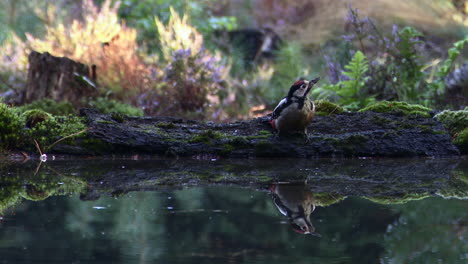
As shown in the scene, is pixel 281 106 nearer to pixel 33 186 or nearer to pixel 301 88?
pixel 301 88

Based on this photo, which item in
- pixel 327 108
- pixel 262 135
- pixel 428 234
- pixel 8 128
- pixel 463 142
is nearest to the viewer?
pixel 428 234

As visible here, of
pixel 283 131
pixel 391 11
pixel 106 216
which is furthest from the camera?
pixel 391 11

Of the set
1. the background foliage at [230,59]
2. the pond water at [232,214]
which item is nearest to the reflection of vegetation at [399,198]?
the pond water at [232,214]

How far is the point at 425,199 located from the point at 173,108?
6.82 meters

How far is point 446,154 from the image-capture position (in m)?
6.68

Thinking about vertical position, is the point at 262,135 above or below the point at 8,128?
below

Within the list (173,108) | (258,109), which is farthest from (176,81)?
(258,109)

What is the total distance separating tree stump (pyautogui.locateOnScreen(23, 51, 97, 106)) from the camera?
972 centimetres

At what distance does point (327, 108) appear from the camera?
7.21 m

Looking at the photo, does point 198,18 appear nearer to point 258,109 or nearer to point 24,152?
point 258,109

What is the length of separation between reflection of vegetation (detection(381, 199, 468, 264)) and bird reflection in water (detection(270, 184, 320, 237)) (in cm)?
47

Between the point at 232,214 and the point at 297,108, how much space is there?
2.54 meters

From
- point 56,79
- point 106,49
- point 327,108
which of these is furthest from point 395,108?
point 106,49

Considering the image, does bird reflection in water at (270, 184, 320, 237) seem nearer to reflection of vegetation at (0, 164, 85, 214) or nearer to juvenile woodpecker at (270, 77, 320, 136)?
juvenile woodpecker at (270, 77, 320, 136)
